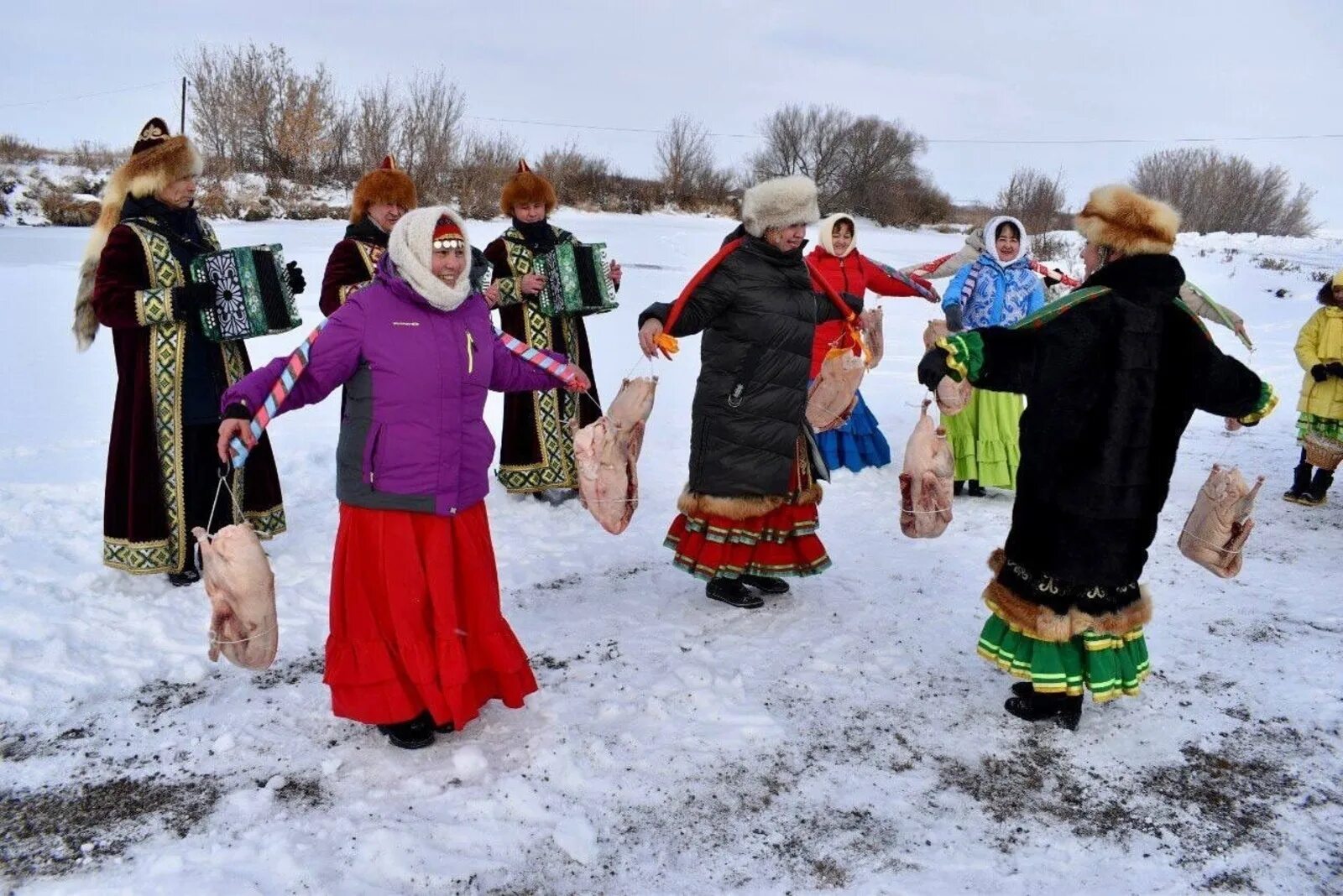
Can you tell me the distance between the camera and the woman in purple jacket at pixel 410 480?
3230 millimetres

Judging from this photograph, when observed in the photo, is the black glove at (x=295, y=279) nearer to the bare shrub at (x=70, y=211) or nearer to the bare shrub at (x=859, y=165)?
the bare shrub at (x=70, y=211)

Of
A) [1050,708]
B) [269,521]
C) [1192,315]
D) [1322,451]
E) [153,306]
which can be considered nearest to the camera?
[1192,315]

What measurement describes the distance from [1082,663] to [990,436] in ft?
10.5

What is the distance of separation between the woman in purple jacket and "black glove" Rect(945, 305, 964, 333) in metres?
3.91

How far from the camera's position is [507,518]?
6133 mm

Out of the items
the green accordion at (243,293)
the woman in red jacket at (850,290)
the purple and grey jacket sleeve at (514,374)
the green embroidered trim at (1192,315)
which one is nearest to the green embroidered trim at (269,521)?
the green accordion at (243,293)

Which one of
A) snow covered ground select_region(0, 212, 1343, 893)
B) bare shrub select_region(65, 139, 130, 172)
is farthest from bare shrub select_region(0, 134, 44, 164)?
snow covered ground select_region(0, 212, 1343, 893)

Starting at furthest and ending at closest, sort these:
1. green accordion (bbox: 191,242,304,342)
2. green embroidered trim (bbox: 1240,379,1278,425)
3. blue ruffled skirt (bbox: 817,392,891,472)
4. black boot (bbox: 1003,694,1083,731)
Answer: blue ruffled skirt (bbox: 817,392,891,472) < green accordion (bbox: 191,242,304,342) < black boot (bbox: 1003,694,1083,731) < green embroidered trim (bbox: 1240,379,1278,425)

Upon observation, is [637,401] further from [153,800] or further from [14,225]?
[14,225]

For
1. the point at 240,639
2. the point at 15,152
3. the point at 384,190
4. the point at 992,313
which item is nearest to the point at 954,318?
the point at 992,313

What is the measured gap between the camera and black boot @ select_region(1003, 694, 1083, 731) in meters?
3.72

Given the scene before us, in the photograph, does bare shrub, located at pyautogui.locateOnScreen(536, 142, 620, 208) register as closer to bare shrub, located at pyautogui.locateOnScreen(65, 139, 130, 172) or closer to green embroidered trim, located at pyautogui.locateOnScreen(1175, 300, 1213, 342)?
bare shrub, located at pyautogui.locateOnScreen(65, 139, 130, 172)

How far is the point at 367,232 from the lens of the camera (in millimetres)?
5531

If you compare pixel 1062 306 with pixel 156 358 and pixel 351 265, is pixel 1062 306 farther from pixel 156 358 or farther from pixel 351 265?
pixel 156 358
